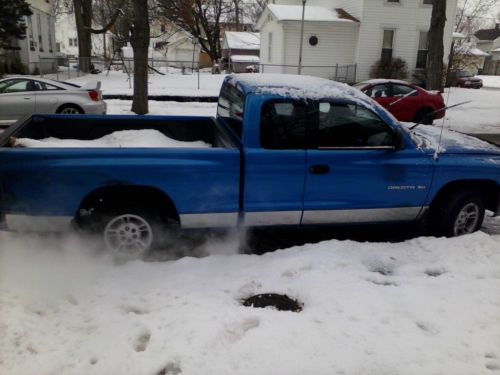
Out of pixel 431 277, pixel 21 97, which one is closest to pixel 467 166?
pixel 431 277

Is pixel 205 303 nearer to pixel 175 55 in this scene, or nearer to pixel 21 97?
pixel 21 97

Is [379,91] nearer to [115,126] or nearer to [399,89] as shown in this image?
[399,89]

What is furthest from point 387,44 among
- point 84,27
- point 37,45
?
point 37,45

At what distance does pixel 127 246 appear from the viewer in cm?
443

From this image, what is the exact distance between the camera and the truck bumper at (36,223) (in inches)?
162

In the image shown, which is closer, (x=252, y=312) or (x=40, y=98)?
(x=252, y=312)

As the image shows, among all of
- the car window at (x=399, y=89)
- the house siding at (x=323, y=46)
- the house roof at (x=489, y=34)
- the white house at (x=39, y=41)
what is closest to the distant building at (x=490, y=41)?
the house roof at (x=489, y=34)

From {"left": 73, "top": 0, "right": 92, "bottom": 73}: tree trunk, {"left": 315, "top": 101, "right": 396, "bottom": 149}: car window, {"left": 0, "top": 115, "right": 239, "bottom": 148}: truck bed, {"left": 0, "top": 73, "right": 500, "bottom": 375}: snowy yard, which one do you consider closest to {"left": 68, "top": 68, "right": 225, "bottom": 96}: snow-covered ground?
{"left": 73, "top": 0, "right": 92, "bottom": 73}: tree trunk

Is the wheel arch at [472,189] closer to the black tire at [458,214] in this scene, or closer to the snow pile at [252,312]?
the black tire at [458,214]

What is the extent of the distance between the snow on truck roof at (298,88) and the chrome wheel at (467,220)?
5.47ft

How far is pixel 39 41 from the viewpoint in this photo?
96.2 ft

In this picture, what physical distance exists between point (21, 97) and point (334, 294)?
10.6m

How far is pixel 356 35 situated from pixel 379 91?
14.1 m

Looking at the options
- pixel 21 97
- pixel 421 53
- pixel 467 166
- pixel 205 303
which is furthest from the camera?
pixel 421 53
